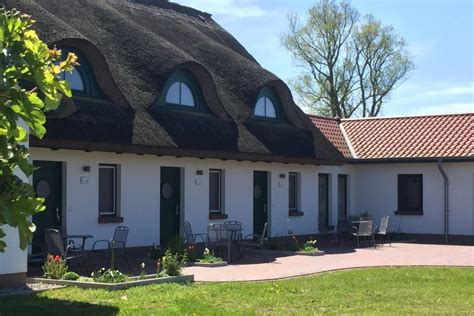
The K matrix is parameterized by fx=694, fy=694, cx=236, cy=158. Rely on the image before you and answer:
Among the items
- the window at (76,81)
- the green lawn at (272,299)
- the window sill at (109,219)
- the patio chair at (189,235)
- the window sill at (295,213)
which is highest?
the window at (76,81)

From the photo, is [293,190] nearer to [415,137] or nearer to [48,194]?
[415,137]

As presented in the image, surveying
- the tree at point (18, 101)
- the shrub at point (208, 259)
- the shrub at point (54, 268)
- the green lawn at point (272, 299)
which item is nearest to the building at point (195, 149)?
the shrub at point (208, 259)

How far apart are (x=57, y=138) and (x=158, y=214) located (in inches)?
178

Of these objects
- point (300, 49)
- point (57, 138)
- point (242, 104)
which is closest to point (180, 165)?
point (242, 104)

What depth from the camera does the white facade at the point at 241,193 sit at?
595 inches

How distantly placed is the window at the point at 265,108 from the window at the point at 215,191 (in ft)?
8.32

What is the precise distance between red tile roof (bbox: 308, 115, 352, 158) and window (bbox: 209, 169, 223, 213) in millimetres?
7127

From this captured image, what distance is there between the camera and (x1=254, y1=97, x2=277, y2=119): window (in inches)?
825

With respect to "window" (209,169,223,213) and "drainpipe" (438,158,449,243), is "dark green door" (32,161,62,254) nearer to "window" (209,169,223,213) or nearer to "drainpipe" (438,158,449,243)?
"window" (209,169,223,213)

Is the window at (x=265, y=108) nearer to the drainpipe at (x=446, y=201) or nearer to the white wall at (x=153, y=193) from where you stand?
the white wall at (x=153, y=193)

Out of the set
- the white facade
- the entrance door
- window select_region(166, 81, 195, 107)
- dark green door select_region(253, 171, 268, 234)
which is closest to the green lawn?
the white facade

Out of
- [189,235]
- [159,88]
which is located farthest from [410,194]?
[159,88]

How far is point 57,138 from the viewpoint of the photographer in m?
13.2

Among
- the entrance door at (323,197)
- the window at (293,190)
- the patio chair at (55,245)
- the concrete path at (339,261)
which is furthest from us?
the entrance door at (323,197)
